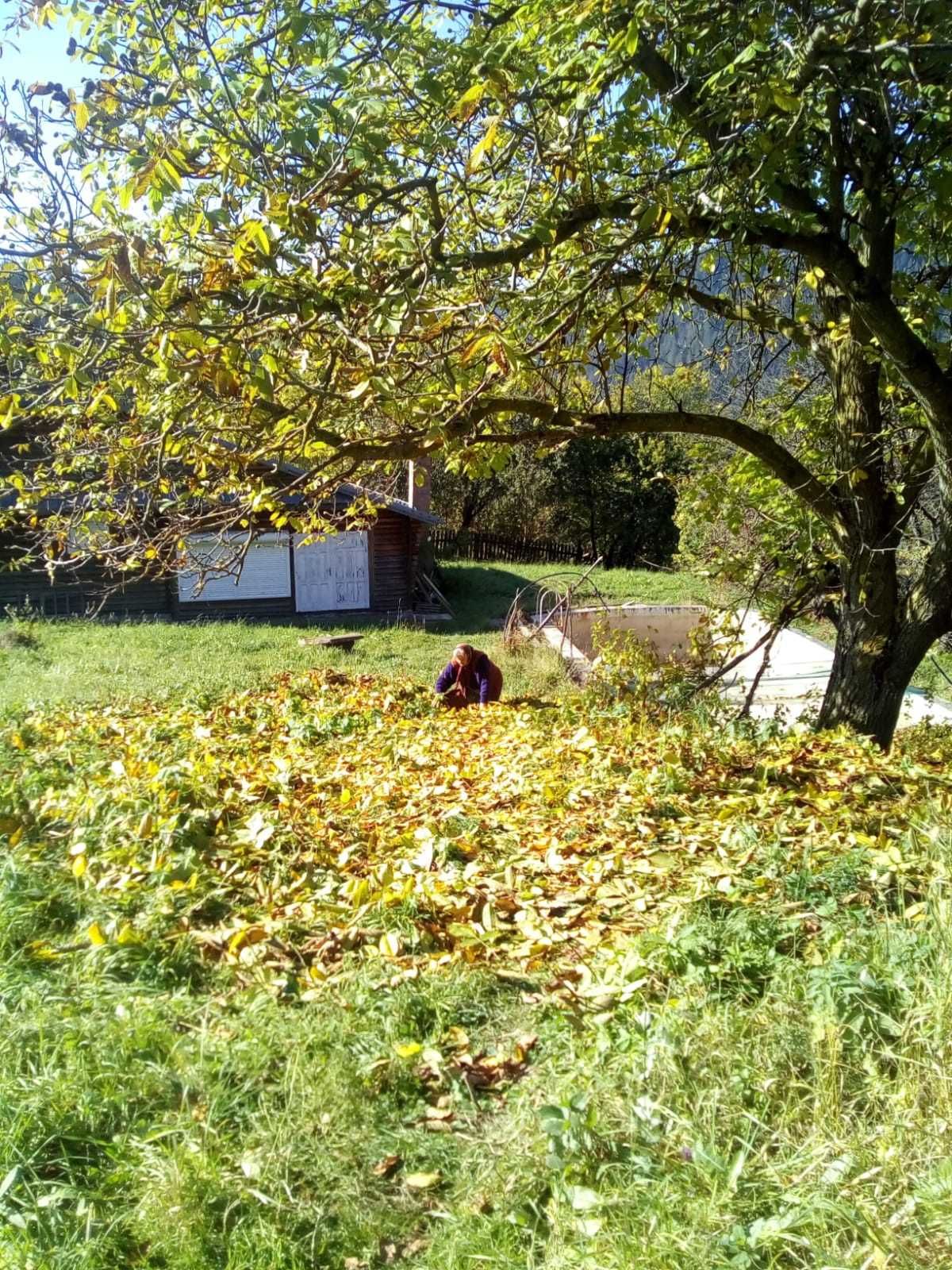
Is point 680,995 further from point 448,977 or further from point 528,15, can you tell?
point 528,15

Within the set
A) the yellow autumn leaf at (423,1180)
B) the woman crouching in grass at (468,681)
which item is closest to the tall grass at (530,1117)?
the yellow autumn leaf at (423,1180)

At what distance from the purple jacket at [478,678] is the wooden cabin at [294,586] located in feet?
41.3

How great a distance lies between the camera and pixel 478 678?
29.2ft

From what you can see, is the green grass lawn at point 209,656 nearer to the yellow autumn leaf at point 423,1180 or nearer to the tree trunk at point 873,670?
the tree trunk at point 873,670

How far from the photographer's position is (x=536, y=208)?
5.06m

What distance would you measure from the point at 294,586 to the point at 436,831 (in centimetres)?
1909

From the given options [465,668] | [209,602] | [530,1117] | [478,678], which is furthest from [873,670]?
[209,602]

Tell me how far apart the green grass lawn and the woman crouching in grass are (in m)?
2.86

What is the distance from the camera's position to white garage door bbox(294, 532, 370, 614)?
23234 millimetres

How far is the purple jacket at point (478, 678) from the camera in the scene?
346 inches

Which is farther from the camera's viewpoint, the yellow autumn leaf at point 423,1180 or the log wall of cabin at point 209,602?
the log wall of cabin at point 209,602

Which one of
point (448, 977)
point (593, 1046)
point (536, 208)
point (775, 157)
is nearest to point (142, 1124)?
point (448, 977)

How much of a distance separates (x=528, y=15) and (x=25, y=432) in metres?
15.6

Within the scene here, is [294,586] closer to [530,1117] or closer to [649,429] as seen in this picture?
[649,429]
